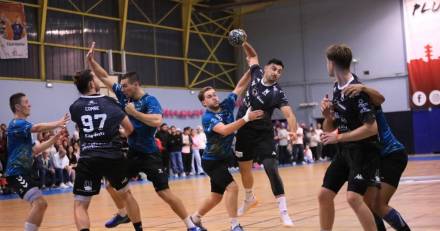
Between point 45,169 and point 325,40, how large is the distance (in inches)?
767

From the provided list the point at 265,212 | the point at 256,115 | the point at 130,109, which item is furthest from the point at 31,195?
the point at 265,212

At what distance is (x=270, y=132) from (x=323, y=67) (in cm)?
2619

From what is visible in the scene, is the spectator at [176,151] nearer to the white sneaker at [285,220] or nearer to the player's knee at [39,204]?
the white sneaker at [285,220]

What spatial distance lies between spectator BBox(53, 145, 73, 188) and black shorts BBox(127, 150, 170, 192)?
43.0 ft

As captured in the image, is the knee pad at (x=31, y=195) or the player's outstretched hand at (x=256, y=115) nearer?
the player's outstretched hand at (x=256, y=115)

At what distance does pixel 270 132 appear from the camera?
348 inches

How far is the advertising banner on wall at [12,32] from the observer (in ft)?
74.3

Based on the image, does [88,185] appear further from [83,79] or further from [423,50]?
[423,50]

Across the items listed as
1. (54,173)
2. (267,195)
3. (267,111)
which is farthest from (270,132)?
(54,173)

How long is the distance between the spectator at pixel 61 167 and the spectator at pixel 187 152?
5.78 metres

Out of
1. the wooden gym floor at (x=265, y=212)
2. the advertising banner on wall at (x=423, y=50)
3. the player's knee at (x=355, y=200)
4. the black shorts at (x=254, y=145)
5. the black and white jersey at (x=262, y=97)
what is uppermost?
the advertising banner on wall at (x=423, y=50)

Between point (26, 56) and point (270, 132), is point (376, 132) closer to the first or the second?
point (270, 132)

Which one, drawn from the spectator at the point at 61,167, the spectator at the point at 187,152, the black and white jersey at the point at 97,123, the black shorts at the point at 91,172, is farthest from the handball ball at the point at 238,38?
the spectator at the point at 187,152

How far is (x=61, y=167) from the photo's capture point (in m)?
20.3
